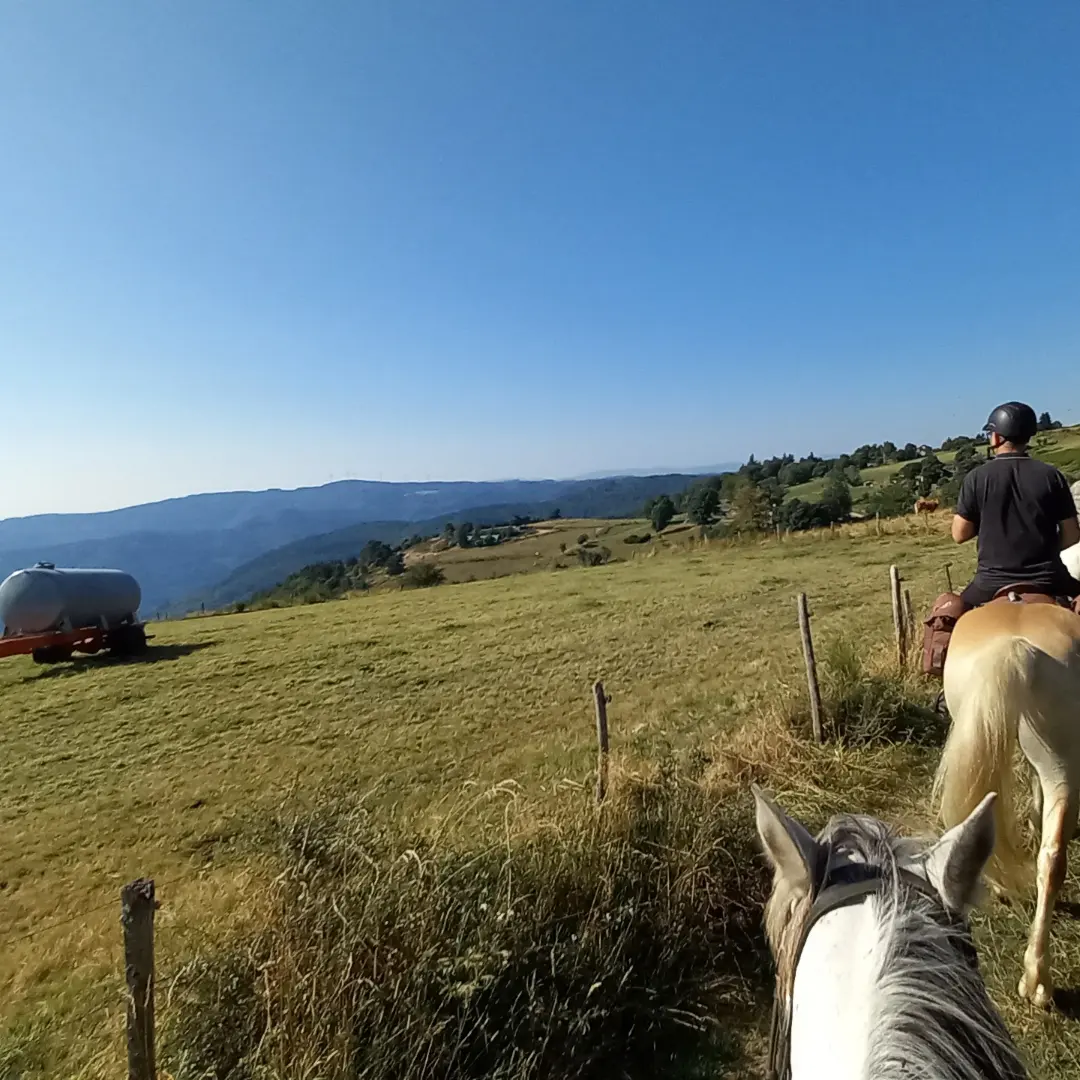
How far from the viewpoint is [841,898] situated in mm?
1239

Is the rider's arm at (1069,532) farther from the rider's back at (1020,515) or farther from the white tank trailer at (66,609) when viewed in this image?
the white tank trailer at (66,609)

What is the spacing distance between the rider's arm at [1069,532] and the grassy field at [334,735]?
1.91m

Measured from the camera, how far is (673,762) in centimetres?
477

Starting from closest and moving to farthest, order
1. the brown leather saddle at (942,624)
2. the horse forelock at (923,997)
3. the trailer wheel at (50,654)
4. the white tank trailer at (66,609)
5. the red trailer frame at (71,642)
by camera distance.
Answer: the horse forelock at (923,997) < the brown leather saddle at (942,624) < the red trailer frame at (71,642) < the white tank trailer at (66,609) < the trailer wheel at (50,654)

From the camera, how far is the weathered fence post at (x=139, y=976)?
2.31 meters

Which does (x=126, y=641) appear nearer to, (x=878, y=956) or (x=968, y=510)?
(x=968, y=510)

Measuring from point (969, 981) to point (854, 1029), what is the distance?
0.78 ft

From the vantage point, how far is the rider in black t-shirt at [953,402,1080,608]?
363 cm

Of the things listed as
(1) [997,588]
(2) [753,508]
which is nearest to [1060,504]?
(1) [997,588]

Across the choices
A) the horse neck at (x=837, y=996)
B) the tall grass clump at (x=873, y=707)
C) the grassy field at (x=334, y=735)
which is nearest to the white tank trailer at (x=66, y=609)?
the grassy field at (x=334, y=735)

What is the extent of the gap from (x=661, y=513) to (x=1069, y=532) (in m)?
70.5

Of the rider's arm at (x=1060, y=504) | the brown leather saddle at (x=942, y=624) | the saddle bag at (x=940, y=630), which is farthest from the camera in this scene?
the saddle bag at (x=940, y=630)

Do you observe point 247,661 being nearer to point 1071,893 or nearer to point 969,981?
point 1071,893

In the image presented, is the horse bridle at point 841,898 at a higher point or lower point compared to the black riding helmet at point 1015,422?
lower
